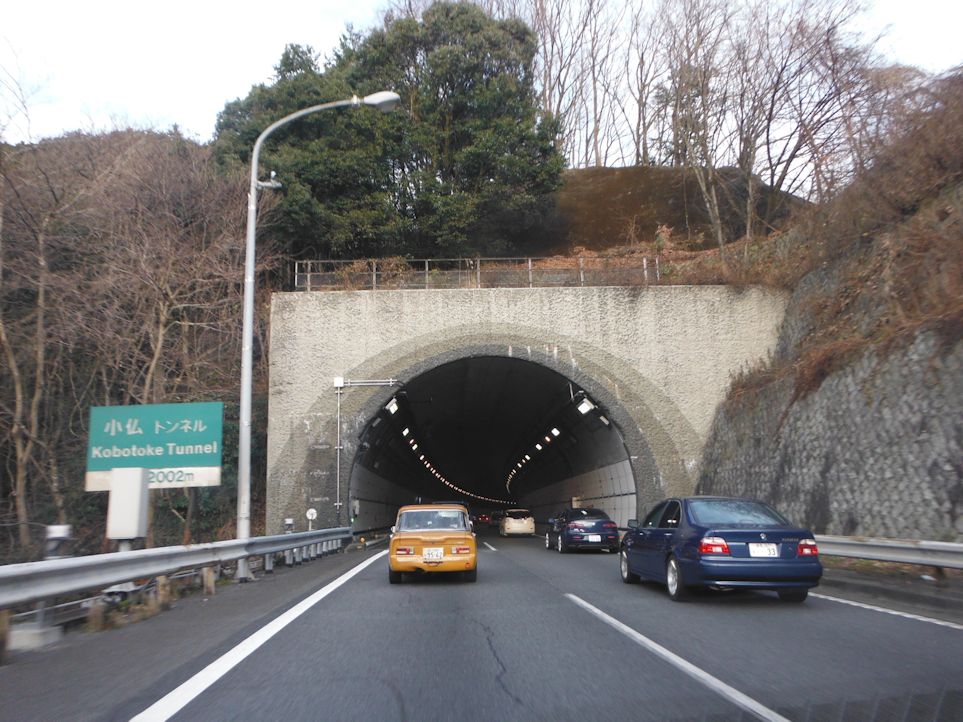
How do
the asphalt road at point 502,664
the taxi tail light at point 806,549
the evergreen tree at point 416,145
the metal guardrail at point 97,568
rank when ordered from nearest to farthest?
the asphalt road at point 502,664, the metal guardrail at point 97,568, the taxi tail light at point 806,549, the evergreen tree at point 416,145

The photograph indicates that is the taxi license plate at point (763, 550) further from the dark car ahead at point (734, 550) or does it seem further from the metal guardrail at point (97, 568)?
the metal guardrail at point (97, 568)

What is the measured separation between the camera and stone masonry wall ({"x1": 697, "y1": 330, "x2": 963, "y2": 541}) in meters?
15.4

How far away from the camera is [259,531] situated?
32.9 metres

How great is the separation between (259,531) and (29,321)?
11738 mm

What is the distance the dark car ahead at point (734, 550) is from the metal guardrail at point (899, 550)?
1.86m

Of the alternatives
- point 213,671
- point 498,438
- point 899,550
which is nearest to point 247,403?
point 213,671

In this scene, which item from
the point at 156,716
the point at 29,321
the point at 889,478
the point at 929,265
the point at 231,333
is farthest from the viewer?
the point at 231,333

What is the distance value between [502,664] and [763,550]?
5.22 metres

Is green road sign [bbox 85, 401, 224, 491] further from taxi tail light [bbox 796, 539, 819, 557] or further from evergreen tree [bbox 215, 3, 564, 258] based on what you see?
evergreen tree [bbox 215, 3, 564, 258]

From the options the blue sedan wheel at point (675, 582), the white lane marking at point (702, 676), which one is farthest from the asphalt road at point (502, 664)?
the blue sedan wheel at point (675, 582)

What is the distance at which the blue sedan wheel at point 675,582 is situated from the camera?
38.2 ft

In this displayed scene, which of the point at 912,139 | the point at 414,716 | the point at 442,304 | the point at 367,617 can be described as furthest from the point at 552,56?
the point at 414,716

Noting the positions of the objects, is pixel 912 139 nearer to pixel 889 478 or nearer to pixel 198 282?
pixel 889 478

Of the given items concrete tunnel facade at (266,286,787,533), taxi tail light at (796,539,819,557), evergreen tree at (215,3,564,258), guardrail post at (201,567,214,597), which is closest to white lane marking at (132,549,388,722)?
guardrail post at (201,567,214,597)
